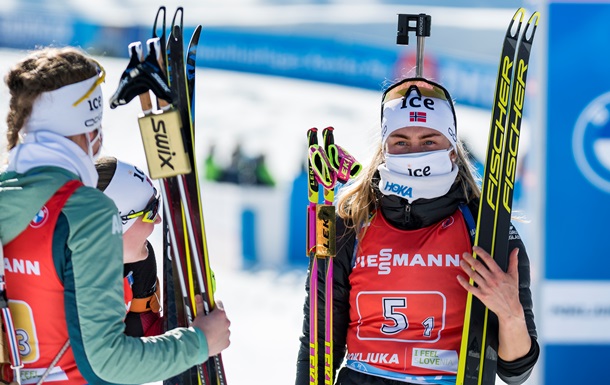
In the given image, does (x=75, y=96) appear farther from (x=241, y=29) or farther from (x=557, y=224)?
(x=241, y=29)

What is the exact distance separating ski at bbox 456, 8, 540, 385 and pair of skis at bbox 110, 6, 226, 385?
711 millimetres

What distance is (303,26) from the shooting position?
488 inches

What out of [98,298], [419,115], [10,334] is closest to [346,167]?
[419,115]

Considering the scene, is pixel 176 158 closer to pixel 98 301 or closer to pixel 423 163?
pixel 98 301

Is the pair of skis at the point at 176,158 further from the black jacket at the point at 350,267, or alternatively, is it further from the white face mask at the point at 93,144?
the black jacket at the point at 350,267

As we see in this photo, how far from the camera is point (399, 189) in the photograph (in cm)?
246

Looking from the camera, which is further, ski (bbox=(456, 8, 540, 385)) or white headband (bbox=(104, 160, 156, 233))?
white headband (bbox=(104, 160, 156, 233))

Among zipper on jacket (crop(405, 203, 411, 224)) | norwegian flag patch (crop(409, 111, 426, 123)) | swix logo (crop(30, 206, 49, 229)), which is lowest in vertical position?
zipper on jacket (crop(405, 203, 411, 224))

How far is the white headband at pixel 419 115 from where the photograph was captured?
2.49m

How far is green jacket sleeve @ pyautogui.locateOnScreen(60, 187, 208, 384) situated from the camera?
5.91 ft

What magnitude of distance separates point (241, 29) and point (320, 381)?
10.3 m

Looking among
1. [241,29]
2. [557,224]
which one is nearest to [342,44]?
[241,29]

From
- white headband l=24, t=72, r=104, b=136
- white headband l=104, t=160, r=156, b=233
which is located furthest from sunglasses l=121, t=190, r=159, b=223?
A: white headband l=24, t=72, r=104, b=136

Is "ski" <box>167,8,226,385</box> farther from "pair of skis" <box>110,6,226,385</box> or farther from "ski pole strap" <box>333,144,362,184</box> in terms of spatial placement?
"ski pole strap" <box>333,144,362,184</box>
